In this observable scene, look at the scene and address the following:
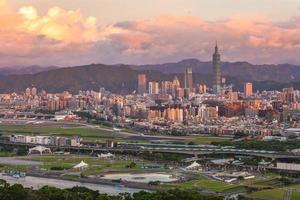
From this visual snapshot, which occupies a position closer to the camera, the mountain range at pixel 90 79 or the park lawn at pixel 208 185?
the park lawn at pixel 208 185

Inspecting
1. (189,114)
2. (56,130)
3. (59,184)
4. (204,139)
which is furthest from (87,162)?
(189,114)

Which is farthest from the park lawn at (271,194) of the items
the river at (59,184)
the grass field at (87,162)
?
the grass field at (87,162)

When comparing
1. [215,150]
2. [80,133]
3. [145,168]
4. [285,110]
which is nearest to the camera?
[145,168]

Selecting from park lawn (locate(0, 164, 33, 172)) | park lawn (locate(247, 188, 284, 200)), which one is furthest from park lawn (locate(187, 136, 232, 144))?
park lawn (locate(247, 188, 284, 200))

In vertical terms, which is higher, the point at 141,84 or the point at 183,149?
the point at 141,84

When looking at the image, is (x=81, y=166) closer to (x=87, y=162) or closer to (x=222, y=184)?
(x=87, y=162)

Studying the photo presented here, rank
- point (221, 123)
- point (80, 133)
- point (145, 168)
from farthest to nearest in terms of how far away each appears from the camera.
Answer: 1. point (221, 123)
2. point (80, 133)
3. point (145, 168)

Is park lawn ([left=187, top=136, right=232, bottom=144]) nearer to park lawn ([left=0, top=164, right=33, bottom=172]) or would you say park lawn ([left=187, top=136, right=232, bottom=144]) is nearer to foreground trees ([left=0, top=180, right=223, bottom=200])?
park lawn ([left=0, top=164, right=33, bottom=172])

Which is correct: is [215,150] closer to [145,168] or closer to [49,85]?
[145,168]

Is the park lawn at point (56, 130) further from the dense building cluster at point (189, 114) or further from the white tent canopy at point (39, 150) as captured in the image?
the white tent canopy at point (39, 150)

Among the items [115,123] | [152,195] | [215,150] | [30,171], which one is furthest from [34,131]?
[152,195]

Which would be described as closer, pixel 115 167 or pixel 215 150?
pixel 115 167
